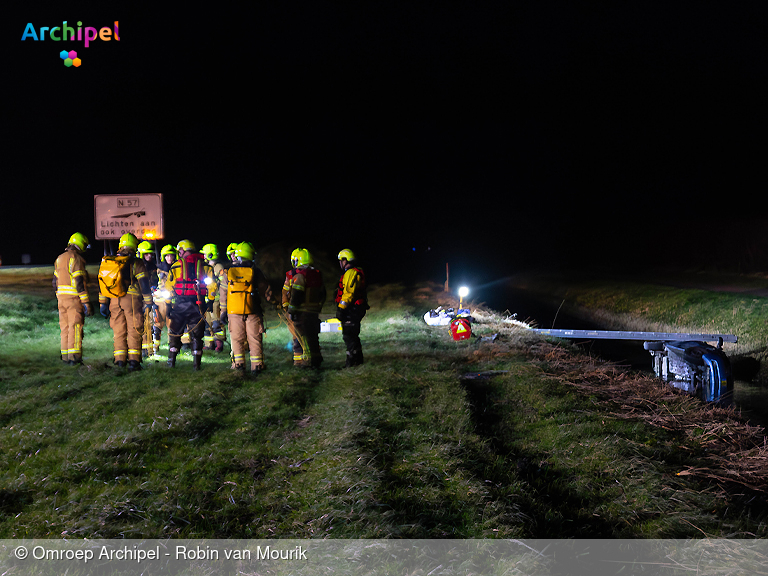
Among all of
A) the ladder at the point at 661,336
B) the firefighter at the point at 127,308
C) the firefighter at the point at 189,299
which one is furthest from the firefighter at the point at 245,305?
the ladder at the point at 661,336

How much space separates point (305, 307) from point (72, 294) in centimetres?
412

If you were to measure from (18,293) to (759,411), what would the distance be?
21091 millimetres

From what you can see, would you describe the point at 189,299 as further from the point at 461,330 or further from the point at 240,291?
the point at 461,330

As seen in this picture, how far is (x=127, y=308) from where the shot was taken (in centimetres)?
876

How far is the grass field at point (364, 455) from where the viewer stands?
406 cm

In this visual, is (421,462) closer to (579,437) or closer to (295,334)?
(579,437)

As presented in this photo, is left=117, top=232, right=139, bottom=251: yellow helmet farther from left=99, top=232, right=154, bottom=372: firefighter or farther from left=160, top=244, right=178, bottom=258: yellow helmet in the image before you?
left=160, top=244, right=178, bottom=258: yellow helmet

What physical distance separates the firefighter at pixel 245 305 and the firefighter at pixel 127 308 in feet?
5.60

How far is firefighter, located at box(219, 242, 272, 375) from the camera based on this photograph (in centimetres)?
834

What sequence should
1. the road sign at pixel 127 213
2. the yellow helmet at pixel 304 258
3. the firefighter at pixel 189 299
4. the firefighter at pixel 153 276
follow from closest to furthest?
the firefighter at pixel 189 299 → the yellow helmet at pixel 304 258 → the firefighter at pixel 153 276 → the road sign at pixel 127 213

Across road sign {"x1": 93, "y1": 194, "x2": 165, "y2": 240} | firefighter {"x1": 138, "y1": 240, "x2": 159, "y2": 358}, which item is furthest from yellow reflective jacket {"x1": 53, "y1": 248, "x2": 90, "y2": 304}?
road sign {"x1": 93, "y1": 194, "x2": 165, "y2": 240}

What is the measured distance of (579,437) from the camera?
601cm

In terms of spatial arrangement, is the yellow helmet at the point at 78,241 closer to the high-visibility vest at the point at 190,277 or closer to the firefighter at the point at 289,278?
the high-visibility vest at the point at 190,277

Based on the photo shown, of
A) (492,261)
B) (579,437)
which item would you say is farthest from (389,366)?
(492,261)
